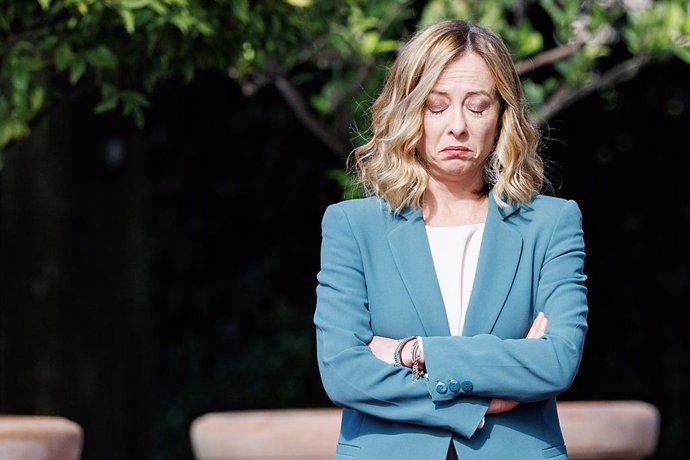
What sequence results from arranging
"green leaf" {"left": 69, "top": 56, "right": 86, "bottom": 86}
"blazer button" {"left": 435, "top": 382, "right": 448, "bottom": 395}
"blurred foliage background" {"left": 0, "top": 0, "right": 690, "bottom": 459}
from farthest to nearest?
1. "blurred foliage background" {"left": 0, "top": 0, "right": 690, "bottom": 459}
2. "green leaf" {"left": 69, "top": 56, "right": 86, "bottom": 86}
3. "blazer button" {"left": 435, "top": 382, "right": 448, "bottom": 395}

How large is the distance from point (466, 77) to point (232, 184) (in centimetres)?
625

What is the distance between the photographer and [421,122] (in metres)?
3.00

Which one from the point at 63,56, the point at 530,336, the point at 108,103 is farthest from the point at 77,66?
the point at 530,336

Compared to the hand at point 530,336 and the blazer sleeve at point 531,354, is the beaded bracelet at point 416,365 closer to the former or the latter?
the blazer sleeve at point 531,354

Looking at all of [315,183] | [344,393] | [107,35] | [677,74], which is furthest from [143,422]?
[344,393]

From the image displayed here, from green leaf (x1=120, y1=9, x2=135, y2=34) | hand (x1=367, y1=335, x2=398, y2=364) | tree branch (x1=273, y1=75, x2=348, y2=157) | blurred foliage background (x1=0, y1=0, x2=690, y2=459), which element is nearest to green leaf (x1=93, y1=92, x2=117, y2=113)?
blurred foliage background (x1=0, y1=0, x2=690, y2=459)

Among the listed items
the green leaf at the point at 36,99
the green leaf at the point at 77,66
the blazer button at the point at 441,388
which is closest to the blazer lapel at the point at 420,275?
the blazer button at the point at 441,388

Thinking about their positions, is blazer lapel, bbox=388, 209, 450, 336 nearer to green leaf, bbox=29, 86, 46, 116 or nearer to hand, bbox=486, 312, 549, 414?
hand, bbox=486, 312, 549, 414

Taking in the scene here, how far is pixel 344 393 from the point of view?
292 cm

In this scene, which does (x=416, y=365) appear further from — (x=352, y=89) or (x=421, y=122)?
(x=352, y=89)

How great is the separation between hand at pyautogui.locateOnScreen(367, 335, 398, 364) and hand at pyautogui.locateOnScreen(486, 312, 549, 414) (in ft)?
0.79

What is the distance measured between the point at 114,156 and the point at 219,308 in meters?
2.33

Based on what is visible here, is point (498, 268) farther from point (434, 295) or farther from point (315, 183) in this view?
point (315, 183)

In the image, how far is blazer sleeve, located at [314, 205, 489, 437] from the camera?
2.83 meters
